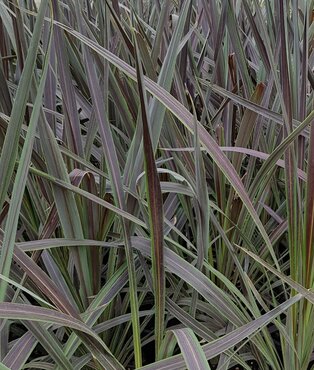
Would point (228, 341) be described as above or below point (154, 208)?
below

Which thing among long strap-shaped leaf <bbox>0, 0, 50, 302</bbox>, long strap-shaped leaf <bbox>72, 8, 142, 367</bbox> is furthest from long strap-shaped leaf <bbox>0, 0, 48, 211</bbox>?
long strap-shaped leaf <bbox>72, 8, 142, 367</bbox>

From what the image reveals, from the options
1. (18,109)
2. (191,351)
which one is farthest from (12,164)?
(191,351)

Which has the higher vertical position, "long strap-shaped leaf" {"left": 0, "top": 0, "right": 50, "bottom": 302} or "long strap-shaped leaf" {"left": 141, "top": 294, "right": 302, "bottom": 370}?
"long strap-shaped leaf" {"left": 0, "top": 0, "right": 50, "bottom": 302}

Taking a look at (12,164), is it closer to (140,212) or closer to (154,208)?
(154,208)

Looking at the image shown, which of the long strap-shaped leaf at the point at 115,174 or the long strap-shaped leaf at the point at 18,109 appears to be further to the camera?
the long strap-shaped leaf at the point at 115,174

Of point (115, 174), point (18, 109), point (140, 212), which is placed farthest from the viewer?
point (140, 212)

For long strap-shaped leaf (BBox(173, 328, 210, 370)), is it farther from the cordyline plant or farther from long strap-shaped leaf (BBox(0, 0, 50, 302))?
long strap-shaped leaf (BBox(0, 0, 50, 302))

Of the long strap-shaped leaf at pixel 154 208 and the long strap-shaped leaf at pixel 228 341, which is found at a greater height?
the long strap-shaped leaf at pixel 154 208

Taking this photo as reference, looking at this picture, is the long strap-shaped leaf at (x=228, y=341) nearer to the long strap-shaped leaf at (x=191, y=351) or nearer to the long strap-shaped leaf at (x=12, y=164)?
the long strap-shaped leaf at (x=191, y=351)

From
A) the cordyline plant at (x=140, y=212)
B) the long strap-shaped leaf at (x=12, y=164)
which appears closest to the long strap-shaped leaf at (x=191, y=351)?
the cordyline plant at (x=140, y=212)

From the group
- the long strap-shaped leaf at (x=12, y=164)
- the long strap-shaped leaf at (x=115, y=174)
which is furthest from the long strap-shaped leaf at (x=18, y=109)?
the long strap-shaped leaf at (x=115, y=174)

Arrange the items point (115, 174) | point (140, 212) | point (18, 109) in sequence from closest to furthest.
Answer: point (18, 109)
point (115, 174)
point (140, 212)

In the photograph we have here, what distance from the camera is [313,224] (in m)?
0.52

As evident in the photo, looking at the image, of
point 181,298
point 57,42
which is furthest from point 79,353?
point 57,42
